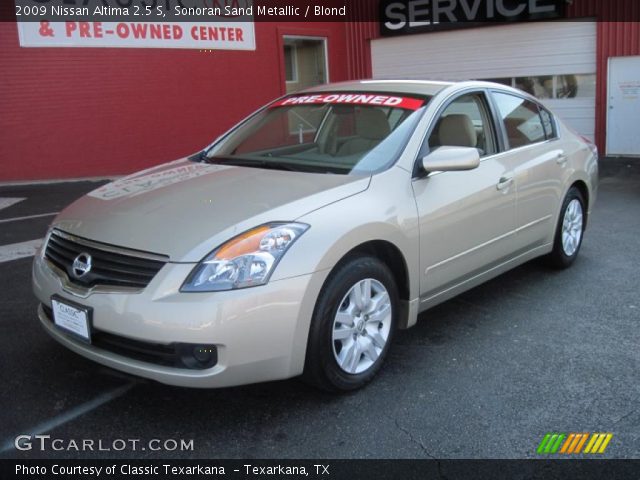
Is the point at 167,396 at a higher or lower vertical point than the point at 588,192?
lower

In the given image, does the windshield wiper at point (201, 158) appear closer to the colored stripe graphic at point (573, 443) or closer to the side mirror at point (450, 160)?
the side mirror at point (450, 160)

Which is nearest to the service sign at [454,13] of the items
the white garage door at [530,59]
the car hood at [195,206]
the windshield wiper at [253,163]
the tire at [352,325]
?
the white garage door at [530,59]

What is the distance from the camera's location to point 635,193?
366 inches

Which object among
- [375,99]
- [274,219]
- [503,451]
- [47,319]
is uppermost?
[375,99]

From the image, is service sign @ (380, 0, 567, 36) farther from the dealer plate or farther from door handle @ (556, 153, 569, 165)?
the dealer plate

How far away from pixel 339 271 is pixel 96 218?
1.27 metres

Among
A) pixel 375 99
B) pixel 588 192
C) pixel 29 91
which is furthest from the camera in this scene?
pixel 29 91

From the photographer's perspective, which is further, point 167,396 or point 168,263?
point 167,396

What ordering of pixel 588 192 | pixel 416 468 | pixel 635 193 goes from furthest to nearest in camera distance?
pixel 635 193 < pixel 588 192 < pixel 416 468

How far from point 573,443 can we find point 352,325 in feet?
3.73

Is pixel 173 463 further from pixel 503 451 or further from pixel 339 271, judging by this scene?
pixel 503 451

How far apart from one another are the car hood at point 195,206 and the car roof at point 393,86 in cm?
101

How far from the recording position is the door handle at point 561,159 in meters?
5.07

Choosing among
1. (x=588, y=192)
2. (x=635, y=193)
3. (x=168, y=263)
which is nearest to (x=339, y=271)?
(x=168, y=263)
